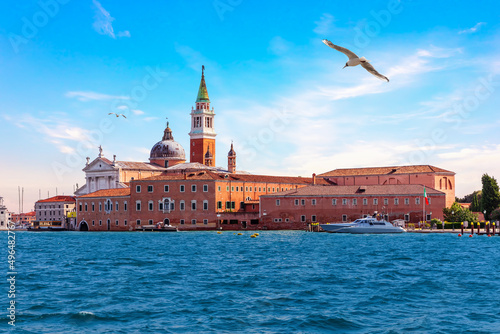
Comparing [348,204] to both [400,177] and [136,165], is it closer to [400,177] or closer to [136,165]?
[400,177]

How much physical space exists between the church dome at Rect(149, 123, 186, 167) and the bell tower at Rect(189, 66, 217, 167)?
184 centimetres

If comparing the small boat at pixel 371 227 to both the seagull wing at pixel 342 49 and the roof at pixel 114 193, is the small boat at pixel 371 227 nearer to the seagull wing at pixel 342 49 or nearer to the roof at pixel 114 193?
the roof at pixel 114 193

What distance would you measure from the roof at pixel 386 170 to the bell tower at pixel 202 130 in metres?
19.0

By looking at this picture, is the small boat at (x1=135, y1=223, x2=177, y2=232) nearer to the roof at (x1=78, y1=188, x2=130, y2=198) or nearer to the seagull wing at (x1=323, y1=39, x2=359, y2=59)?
the roof at (x1=78, y1=188, x2=130, y2=198)

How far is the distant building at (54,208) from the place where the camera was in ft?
315

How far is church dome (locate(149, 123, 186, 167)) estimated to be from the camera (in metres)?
93.1

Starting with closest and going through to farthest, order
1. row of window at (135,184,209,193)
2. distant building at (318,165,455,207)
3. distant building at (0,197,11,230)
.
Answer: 1. row of window at (135,184,209,193)
2. distant building at (318,165,455,207)
3. distant building at (0,197,11,230)

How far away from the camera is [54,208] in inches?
3826

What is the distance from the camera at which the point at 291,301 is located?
1792 centimetres

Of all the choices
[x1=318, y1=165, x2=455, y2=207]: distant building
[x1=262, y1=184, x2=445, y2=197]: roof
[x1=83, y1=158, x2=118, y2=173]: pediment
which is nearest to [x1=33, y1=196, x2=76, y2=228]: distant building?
[x1=83, y1=158, x2=118, y2=173]: pediment

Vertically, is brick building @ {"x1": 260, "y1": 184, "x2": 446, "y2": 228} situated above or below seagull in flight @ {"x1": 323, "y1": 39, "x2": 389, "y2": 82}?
below

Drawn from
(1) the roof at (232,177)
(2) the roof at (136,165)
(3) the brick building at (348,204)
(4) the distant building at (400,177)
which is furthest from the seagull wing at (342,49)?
(2) the roof at (136,165)

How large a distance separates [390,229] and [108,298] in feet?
133

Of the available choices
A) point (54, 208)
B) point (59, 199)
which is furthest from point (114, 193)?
point (54, 208)
